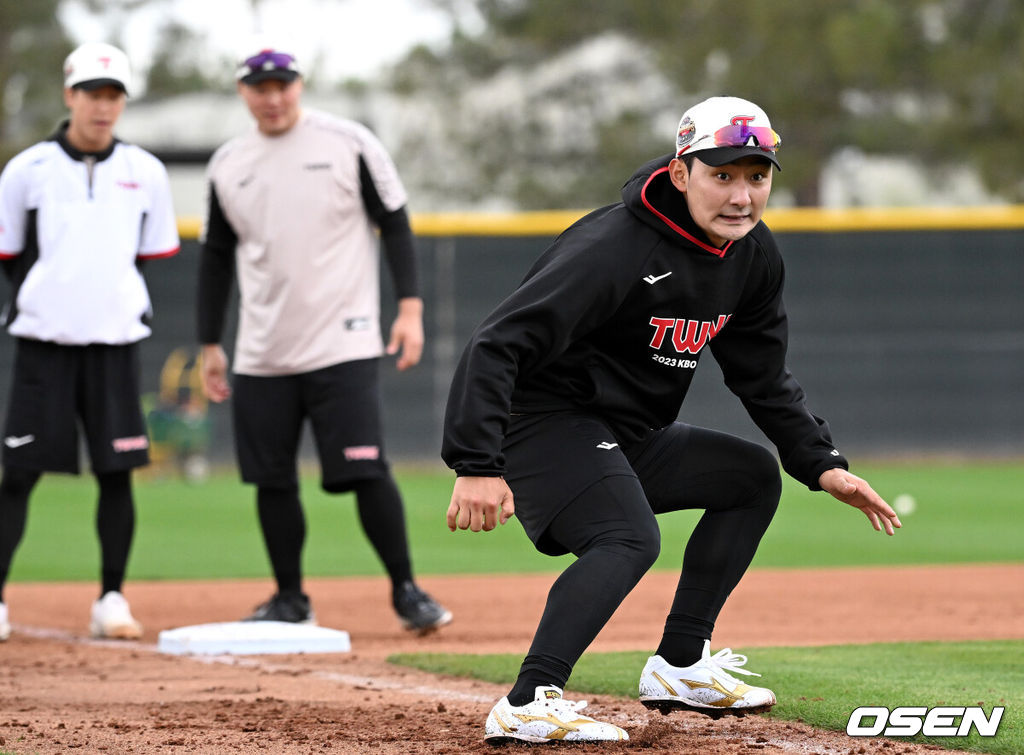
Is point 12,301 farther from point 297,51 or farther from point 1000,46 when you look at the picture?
point 1000,46

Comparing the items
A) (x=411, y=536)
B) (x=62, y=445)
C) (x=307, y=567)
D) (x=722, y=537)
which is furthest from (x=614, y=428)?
(x=411, y=536)

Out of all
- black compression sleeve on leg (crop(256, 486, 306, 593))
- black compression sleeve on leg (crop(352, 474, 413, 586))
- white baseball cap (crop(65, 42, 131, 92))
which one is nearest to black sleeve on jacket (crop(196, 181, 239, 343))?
white baseball cap (crop(65, 42, 131, 92))

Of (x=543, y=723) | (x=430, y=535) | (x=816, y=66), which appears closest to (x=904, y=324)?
(x=816, y=66)

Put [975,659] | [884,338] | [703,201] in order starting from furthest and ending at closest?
1. [884,338]
2. [975,659]
3. [703,201]

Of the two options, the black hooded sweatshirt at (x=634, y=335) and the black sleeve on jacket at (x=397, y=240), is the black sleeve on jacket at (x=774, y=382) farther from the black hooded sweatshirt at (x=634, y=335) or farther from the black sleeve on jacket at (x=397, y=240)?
the black sleeve on jacket at (x=397, y=240)

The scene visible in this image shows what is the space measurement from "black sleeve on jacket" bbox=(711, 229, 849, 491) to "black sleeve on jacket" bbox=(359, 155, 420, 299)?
2.40 m

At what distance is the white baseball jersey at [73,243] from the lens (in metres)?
6.41

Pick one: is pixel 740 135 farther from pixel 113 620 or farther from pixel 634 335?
pixel 113 620

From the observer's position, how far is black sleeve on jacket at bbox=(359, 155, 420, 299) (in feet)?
21.8

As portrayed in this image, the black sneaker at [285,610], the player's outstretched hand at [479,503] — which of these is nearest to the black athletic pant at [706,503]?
the player's outstretched hand at [479,503]

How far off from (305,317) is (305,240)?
1.04ft

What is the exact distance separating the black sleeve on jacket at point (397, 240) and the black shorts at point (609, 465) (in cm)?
244

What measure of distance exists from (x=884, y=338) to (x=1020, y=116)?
19.2 feet

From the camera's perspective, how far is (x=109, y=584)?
654 centimetres
